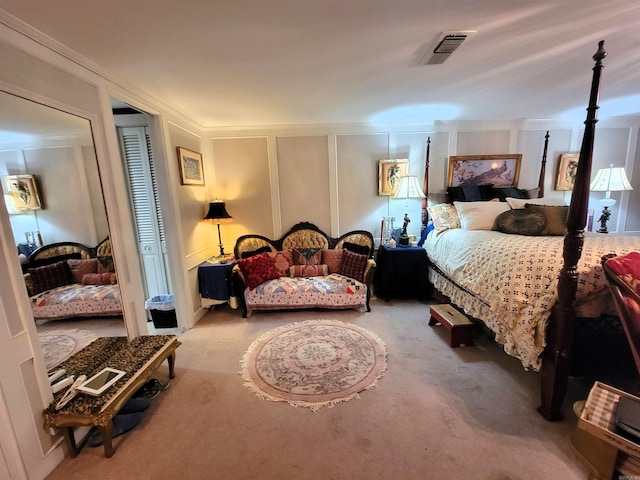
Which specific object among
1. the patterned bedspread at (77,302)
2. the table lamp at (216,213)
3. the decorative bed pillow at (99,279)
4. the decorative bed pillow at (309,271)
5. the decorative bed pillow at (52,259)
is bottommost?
the decorative bed pillow at (309,271)

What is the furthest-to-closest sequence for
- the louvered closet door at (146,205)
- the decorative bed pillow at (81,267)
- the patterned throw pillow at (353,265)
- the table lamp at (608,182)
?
the table lamp at (608,182), the patterned throw pillow at (353,265), the louvered closet door at (146,205), the decorative bed pillow at (81,267)

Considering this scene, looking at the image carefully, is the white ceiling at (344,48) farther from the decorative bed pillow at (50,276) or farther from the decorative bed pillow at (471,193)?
the decorative bed pillow at (50,276)

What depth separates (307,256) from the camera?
3729 millimetres

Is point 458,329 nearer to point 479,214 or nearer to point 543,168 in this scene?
point 479,214

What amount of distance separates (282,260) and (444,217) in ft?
7.46

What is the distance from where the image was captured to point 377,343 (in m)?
2.62

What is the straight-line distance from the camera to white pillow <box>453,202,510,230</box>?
3.14 m

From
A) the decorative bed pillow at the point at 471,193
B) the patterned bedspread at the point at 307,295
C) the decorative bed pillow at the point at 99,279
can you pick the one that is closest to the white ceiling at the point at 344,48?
the decorative bed pillow at the point at 471,193

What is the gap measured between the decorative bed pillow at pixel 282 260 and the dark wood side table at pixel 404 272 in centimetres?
129

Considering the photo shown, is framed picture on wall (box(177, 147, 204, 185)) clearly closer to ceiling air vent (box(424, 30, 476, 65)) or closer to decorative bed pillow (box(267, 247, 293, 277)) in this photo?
decorative bed pillow (box(267, 247, 293, 277))

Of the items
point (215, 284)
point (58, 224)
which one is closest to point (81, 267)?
point (58, 224)

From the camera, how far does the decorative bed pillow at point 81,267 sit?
1832 mm

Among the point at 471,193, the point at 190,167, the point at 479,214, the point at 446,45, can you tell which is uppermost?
the point at 446,45

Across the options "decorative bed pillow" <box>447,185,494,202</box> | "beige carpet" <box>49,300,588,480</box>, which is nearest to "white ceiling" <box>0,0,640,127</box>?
"decorative bed pillow" <box>447,185,494,202</box>
